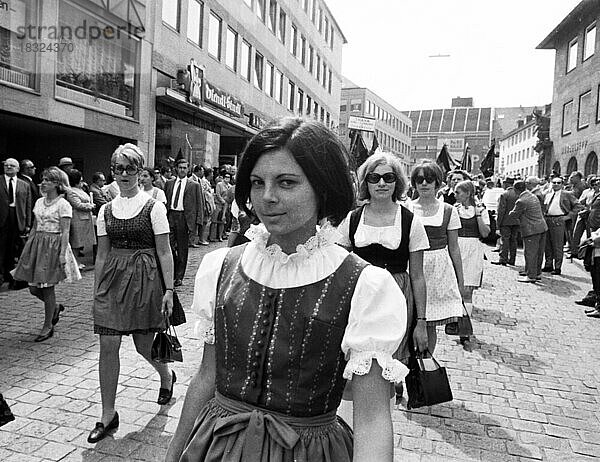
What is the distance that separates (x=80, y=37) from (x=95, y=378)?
1037cm

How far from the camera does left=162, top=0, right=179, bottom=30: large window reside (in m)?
16.8

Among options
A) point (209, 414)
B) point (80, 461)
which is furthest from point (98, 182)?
point (209, 414)

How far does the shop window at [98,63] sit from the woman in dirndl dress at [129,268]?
31.6 ft

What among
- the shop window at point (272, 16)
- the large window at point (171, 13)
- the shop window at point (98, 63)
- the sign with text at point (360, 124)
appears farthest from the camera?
the shop window at point (272, 16)

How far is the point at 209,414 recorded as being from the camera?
1.72 metres

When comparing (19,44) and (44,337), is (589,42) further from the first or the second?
(44,337)

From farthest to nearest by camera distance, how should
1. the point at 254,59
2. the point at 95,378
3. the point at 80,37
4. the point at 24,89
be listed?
the point at 254,59
the point at 80,37
the point at 24,89
the point at 95,378

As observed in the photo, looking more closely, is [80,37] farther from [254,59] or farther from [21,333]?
[254,59]

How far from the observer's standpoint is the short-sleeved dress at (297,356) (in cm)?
158

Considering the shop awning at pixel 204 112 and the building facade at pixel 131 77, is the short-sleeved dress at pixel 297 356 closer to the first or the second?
the building facade at pixel 131 77

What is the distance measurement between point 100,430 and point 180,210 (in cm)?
616

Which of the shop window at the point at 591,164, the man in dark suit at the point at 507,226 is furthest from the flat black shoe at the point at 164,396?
the shop window at the point at 591,164

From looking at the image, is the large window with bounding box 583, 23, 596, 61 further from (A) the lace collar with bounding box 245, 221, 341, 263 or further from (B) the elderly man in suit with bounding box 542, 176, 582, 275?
(A) the lace collar with bounding box 245, 221, 341, 263

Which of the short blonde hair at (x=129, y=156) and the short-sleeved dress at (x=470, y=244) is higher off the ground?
the short blonde hair at (x=129, y=156)
